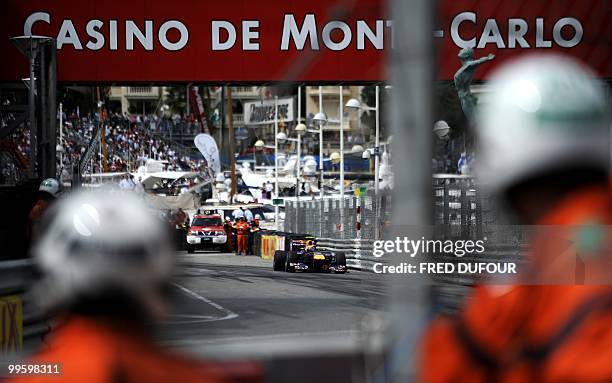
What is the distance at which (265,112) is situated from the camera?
10300 cm

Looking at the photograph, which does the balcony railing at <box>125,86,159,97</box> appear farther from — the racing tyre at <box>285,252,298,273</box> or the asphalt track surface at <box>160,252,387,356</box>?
the asphalt track surface at <box>160,252,387,356</box>

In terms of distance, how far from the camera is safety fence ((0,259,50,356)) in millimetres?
8625

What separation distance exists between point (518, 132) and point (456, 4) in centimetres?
1842

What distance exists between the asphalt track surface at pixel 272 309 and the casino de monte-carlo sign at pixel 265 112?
74.3 metres

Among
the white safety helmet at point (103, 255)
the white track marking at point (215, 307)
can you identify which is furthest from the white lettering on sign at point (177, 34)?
the white safety helmet at point (103, 255)

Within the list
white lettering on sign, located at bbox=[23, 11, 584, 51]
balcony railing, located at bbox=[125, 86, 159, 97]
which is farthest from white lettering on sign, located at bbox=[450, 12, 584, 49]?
balcony railing, located at bbox=[125, 86, 159, 97]

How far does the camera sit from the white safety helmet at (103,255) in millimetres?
2268

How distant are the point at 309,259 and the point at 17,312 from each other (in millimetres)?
16919

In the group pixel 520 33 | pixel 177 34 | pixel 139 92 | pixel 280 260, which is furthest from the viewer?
pixel 139 92

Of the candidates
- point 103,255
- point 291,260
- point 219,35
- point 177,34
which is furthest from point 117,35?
point 103,255

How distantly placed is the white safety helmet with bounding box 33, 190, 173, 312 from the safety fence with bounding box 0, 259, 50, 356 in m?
6.29

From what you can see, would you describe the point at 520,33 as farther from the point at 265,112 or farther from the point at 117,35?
the point at 265,112

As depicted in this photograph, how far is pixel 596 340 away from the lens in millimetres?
1979

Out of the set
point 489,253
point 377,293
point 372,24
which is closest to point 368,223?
point 372,24
